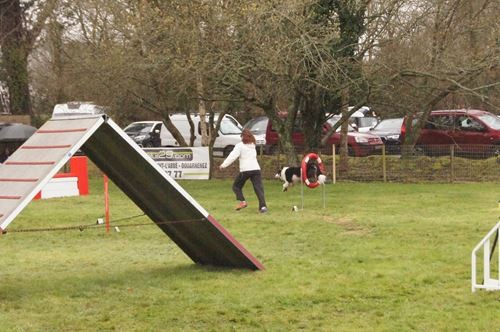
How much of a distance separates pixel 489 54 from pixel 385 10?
106 inches

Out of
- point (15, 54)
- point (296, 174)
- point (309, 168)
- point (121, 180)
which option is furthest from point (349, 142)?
point (121, 180)

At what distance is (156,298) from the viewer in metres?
8.43

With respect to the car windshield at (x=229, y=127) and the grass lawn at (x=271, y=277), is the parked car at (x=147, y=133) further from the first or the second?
the grass lawn at (x=271, y=277)

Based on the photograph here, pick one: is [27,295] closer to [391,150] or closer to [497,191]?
[497,191]

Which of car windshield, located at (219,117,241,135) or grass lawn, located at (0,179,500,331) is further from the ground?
car windshield, located at (219,117,241,135)

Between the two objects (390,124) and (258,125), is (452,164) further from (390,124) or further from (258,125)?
(258,125)

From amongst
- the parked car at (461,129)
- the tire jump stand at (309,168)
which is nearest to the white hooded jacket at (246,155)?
the tire jump stand at (309,168)

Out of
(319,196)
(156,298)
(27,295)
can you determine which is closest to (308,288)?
(156,298)

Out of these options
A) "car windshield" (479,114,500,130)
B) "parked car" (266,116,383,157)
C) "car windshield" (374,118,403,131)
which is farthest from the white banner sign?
"car windshield" (374,118,403,131)

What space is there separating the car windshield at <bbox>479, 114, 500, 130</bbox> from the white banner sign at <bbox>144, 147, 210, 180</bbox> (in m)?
7.98

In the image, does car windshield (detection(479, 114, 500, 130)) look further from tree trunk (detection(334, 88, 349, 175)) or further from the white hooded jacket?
the white hooded jacket

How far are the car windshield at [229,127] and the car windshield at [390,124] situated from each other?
15.5ft

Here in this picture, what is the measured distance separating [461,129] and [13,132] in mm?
12942

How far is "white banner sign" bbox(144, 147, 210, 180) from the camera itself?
76.2 ft
